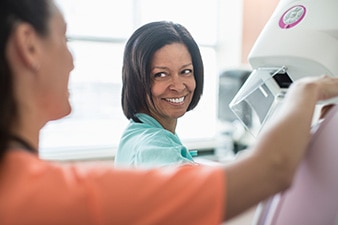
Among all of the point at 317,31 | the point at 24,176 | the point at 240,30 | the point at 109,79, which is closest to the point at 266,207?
the point at 317,31

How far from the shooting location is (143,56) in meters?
1.12

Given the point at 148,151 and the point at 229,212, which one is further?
the point at 148,151

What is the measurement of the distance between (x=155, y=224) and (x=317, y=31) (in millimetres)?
687

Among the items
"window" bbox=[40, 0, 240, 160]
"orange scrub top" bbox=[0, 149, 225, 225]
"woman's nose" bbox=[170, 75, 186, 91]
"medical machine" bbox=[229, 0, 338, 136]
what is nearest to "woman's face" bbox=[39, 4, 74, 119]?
"orange scrub top" bbox=[0, 149, 225, 225]

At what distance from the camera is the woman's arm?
0.61 metres

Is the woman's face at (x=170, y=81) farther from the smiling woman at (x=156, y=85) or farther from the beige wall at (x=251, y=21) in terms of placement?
the beige wall at (x=251, y=21)

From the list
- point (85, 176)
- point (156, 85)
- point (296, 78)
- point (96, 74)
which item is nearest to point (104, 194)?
point (85, 176)

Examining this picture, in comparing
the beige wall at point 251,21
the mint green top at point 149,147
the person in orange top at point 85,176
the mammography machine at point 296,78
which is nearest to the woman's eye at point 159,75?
the mint green top at point 149,147

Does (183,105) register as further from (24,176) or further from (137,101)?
(24,176)

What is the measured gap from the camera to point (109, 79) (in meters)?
3.67

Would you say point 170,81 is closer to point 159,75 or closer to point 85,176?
point 159,75

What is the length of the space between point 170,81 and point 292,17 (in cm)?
38

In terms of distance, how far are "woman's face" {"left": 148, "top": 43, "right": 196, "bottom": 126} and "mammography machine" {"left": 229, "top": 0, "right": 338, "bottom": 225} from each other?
173 millimetres

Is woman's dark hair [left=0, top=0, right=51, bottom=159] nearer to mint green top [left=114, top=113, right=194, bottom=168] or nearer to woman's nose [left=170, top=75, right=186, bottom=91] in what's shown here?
mint green top [left=114, top=113, right=194, bottom=168]
